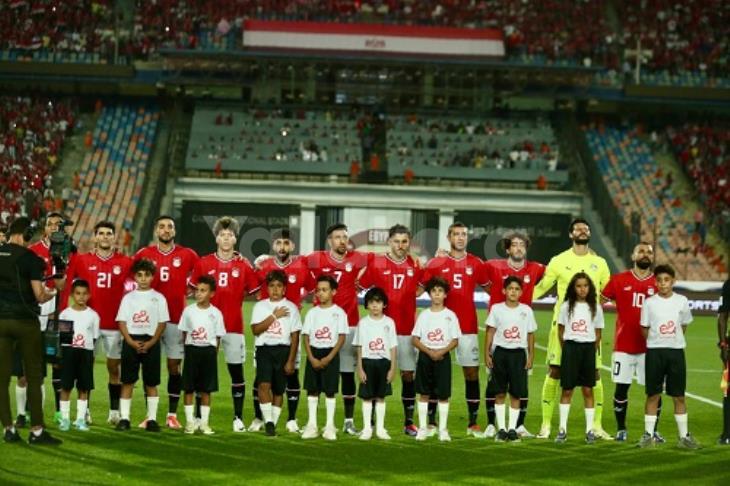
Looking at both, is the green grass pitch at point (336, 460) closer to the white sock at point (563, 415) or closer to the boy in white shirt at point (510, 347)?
the white sock at point (563, 415)

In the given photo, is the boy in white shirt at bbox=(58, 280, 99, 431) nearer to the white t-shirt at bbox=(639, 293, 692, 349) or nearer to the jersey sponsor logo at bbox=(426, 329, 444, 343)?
the jersey sponsor logo at bbox=(426, 329, 444, 343)

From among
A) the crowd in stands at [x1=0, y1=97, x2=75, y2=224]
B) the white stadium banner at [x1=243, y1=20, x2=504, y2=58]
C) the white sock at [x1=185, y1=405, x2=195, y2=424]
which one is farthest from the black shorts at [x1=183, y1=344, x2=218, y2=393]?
the white stadium banner at [x1=243, y1=20, x2=504, y2=58]

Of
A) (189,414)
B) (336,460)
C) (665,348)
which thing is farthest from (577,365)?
(189,414)

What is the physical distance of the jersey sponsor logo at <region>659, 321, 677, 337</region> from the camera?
15.5 m

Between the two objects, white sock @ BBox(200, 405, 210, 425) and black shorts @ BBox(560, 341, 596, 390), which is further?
black shorts @ BBox(560, 341, 596, 390)

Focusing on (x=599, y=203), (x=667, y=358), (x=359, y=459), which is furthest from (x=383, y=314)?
(x=599, y=203)

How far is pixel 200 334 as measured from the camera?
15453 mm

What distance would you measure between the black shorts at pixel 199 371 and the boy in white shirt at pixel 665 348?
498 cm

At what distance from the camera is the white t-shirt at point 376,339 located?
1553cm

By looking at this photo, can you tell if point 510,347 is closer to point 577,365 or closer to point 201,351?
point 577,365

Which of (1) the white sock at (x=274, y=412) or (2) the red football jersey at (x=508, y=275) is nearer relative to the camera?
(1) the white sock at (x=274, y=412)

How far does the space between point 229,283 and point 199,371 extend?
1.19m

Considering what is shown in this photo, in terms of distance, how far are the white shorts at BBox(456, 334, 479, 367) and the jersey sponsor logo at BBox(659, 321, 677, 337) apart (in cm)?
217

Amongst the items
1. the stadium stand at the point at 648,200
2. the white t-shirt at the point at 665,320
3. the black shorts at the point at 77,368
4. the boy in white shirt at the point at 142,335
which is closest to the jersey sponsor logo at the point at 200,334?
the boy in white shirt at the point at 142,335
